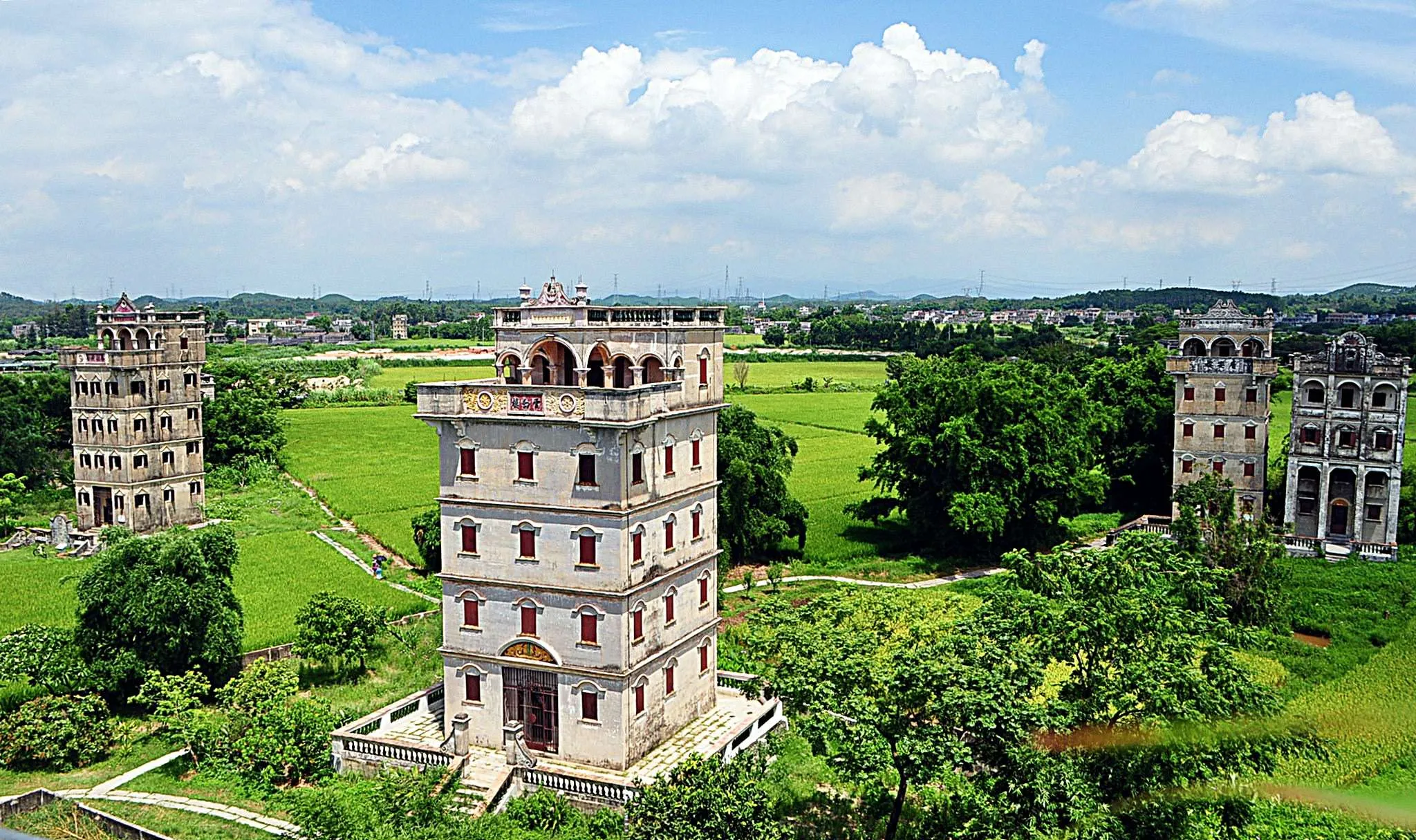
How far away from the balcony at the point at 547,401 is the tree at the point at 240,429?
184ft

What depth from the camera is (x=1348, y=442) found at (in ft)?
188

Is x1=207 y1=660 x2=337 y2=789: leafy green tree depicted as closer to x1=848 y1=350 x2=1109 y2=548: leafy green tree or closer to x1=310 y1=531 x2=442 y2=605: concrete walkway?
x1=310 y1=531 x2=442 y2=605: concrete walkway

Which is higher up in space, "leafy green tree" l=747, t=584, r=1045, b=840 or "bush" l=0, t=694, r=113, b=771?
"leafy green tree" l=747, t=584, r=1045, b=840

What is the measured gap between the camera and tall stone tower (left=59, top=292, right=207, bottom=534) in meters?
64.2

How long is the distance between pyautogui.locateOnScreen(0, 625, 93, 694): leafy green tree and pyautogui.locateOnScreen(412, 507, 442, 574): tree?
1964 centimetres

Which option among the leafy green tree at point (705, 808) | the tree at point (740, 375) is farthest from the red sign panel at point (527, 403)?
the tree at point (740, 375)

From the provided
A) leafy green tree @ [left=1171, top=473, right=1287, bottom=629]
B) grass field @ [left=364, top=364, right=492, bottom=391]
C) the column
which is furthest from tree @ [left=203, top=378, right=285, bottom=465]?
the column

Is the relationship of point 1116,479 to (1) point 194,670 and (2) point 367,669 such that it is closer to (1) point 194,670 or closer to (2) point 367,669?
(2) point 367,669

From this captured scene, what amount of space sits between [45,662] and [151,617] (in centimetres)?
338

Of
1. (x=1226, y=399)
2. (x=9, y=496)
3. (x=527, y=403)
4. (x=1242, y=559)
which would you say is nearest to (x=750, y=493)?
(x=1242, y=559)

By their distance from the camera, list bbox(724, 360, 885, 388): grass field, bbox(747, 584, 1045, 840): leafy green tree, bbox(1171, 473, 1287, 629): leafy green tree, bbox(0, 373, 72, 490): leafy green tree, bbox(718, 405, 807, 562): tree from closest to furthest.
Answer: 1. bbox(747, 584, 1045, 840): leafy green tree
2. bbox(1171, 473, 1287, 629): leafy green tree
3. bbox(718, 405, 807, 562): tree
4. bbox(0, 373, 72, 490): leafy green tree
5. bbox(724, 360, 885, 388): grass field

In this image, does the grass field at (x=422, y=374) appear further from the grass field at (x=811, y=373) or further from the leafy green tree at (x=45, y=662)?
the leafy green tree at (x=45, y=662)

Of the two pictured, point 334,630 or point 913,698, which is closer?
point 913,698

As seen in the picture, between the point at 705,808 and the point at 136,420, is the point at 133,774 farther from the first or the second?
the point at 136,420
